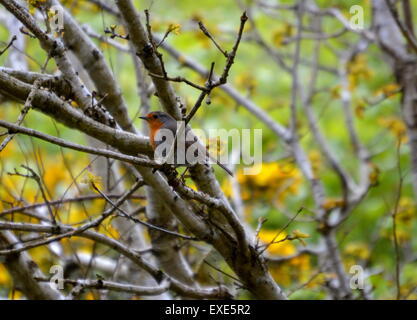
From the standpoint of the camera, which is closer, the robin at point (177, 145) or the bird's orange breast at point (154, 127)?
the robin at point (177, 145)

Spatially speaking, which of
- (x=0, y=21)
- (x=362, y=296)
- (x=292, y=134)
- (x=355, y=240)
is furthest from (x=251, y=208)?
(x=0, y=21)

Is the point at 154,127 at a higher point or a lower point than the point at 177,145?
higher

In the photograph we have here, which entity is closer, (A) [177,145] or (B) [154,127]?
(A) [177,145]

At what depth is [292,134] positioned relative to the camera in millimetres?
6371

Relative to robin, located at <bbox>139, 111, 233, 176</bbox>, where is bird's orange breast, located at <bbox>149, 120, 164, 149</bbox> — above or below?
above

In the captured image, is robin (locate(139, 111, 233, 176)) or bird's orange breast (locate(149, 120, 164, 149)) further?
bird's orange breast (locate(149, 120, 164, 149))

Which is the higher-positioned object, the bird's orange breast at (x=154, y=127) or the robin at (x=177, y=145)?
the bird's orange breast at (x=154, y=127)

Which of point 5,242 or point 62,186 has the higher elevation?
point 62,186

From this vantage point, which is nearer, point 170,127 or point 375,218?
point 170,127

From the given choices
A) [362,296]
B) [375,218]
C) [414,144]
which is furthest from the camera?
[375,218]

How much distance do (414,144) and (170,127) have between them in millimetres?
3216
